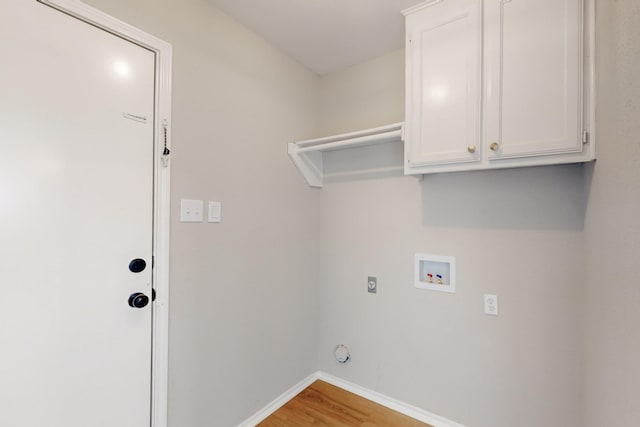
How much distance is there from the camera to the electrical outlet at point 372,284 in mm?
2193

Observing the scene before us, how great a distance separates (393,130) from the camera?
1936 mm

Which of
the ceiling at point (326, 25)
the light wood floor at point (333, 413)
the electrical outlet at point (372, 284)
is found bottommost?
the light wood floor at point (333, 413)

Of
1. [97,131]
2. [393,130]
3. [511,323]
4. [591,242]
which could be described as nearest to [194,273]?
[97,131]

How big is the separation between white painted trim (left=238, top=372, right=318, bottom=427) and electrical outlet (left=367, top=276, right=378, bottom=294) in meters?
0.93

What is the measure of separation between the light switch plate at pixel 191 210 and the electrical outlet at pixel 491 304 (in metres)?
1.79

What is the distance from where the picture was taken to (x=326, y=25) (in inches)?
73.0

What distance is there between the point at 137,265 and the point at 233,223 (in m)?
0.58

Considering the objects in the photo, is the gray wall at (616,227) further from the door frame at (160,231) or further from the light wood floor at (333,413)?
the door frame at (160,231)

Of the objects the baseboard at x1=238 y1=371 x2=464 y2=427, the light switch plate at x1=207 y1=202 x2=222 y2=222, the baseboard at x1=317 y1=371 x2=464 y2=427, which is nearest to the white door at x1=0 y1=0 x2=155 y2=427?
the light switch plate at x1=207 y1=202 x2=222 y2=222

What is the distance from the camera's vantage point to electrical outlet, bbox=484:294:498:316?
5.64 ft

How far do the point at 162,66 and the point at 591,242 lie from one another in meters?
2.26

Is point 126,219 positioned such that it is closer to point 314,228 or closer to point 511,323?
point 314,228

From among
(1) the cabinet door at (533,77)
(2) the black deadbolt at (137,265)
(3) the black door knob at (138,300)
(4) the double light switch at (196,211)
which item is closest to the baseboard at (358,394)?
(3) the black door knob at (138,300)

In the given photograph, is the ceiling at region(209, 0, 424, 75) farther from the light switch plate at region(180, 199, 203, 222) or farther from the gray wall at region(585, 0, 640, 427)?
the light switch plate at region(180, 199, 203, 222)
